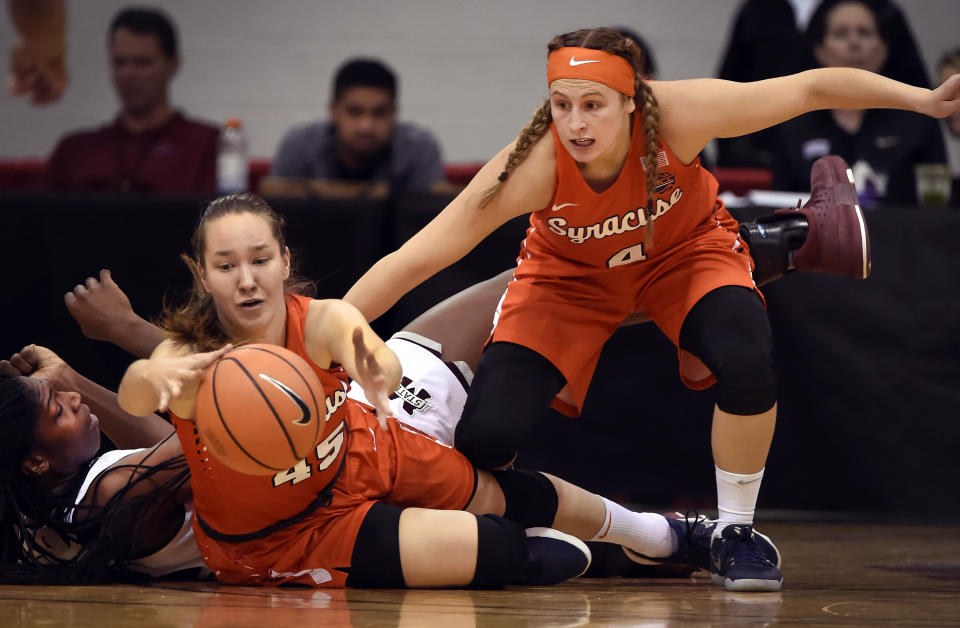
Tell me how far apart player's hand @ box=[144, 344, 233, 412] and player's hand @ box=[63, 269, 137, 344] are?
98cm

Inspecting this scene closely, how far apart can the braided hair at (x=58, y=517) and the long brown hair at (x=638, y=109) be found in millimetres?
1094

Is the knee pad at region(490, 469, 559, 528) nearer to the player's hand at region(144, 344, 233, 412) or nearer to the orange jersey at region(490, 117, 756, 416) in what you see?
the orange jersey at region(490, 117, 756, 416)

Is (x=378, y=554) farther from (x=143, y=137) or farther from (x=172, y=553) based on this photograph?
(x=143, y=137)

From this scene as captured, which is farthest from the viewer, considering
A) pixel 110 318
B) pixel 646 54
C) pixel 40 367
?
pixel 646 54

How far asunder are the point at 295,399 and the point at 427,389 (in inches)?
29.5

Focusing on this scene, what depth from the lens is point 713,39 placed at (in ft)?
26.6

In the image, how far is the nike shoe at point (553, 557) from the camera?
8.91 feet

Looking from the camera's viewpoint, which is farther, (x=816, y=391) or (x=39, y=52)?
(x=39, y=52)

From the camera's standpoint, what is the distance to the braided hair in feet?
8.87

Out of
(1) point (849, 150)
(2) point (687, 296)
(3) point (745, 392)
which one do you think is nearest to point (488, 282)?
(2) point (687, 296)

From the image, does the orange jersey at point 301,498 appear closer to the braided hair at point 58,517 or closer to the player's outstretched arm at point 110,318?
the braided hair at point 58,517

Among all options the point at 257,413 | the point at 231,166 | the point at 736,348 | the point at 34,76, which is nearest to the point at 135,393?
the point at 257,413

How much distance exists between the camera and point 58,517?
2.78m

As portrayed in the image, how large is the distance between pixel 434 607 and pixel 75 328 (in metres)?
2.02
